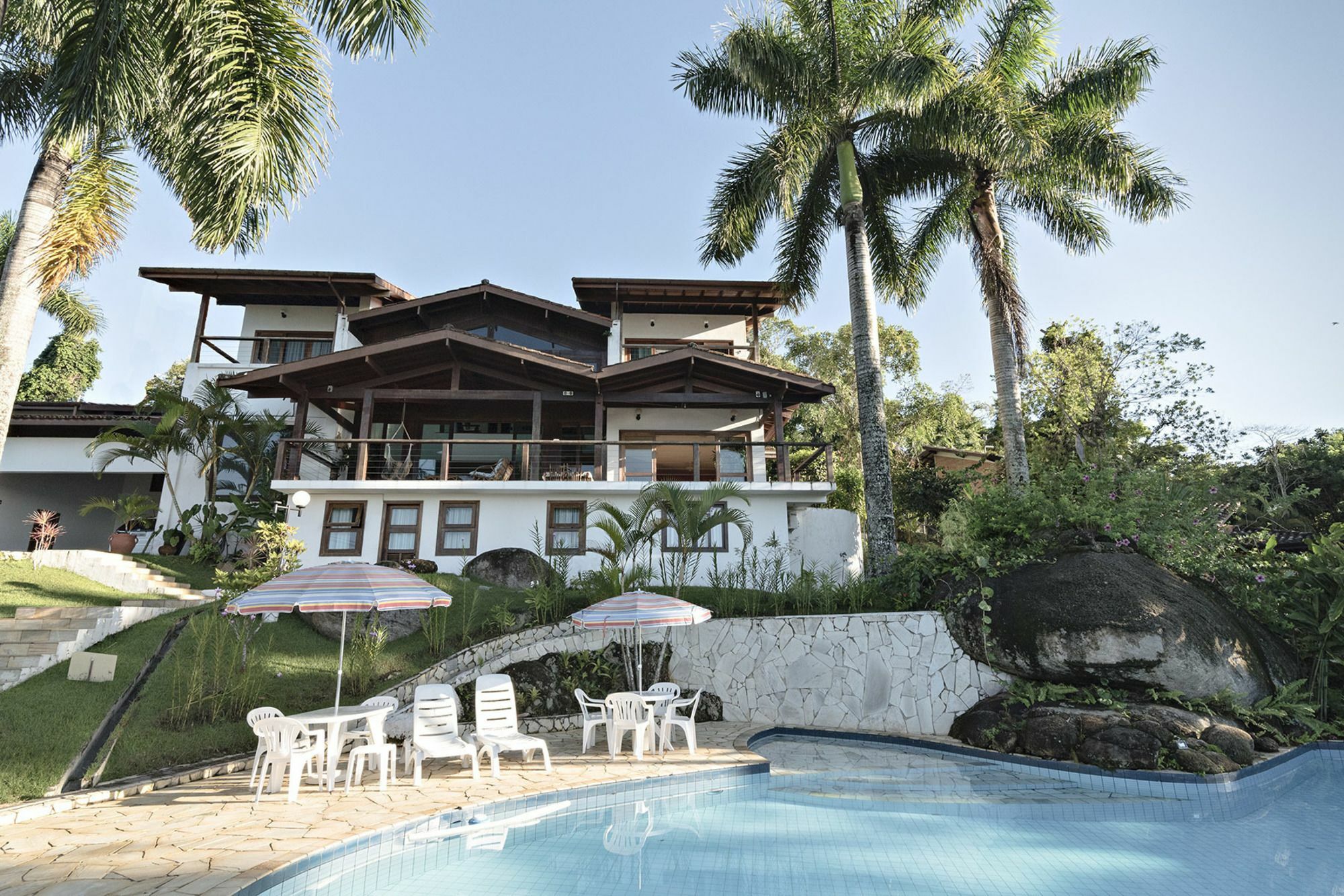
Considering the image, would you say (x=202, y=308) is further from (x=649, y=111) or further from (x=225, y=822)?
(x=225, y=822)

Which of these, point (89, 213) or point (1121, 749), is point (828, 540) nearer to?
point (1121, 749)

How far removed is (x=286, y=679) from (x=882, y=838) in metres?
9.11

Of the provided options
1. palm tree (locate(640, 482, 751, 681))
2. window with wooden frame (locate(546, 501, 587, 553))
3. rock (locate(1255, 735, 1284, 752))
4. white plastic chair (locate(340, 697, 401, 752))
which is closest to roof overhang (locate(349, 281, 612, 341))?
window with wooden frame (locate(546, 501, 587, 553))

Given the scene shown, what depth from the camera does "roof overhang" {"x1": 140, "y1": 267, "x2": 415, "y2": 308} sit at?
70.5 ft

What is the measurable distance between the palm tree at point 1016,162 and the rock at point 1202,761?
22.1 feet

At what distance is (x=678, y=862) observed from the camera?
597cm

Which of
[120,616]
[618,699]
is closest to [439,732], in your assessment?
[618,699]

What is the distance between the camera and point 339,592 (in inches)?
296

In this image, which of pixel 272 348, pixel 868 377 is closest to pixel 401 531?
pixel 272 348

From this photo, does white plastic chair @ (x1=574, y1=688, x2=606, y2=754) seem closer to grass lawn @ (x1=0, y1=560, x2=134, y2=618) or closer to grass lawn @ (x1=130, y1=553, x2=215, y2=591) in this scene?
grass lawn @ (x1=0, y1=560, x2=134, y2=618)

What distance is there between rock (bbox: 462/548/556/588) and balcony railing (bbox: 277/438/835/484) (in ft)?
6.61

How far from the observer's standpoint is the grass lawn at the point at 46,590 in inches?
463

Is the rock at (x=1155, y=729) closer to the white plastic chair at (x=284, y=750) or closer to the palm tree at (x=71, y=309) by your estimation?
the white plastic chair at (x=284, y=750)

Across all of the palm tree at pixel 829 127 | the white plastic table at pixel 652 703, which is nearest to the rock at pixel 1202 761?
the palm tree at pixel 829 127
